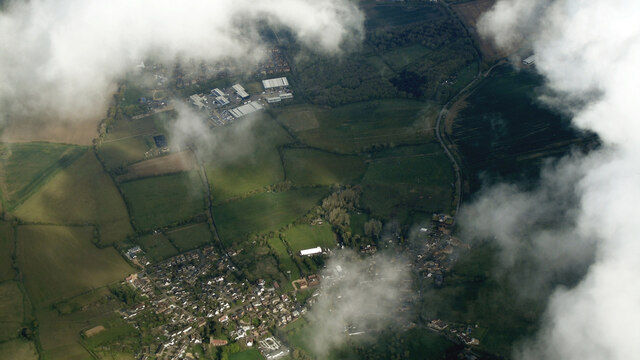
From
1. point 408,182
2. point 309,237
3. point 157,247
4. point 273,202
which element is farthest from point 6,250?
point 408,182

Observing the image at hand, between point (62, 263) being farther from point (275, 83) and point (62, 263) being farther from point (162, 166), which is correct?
point (275, 83)

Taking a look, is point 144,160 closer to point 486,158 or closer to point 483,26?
point 486,158

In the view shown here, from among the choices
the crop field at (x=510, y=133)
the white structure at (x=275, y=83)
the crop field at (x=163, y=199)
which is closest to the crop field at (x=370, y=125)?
the crop field at (x=510, y=133)

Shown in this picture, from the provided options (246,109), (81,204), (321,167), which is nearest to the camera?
(81,204)

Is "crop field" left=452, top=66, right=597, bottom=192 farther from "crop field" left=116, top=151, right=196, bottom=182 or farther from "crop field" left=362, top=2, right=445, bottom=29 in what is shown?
"crop field" left=116, top=151, right=196, bottom=182

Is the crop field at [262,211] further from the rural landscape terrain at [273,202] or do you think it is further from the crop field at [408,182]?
the crop field at [408,182]

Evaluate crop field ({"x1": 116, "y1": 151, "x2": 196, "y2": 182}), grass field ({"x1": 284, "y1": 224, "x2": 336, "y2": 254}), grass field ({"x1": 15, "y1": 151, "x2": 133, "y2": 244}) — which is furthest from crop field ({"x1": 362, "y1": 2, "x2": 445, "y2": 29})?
grass field ({"x1": 15, "y1": 151, "x2": 133, "y2": 244})
